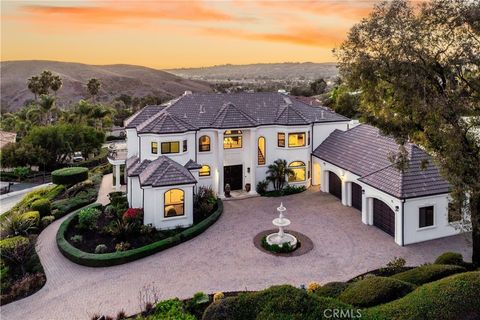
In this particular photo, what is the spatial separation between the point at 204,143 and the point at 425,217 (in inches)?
675

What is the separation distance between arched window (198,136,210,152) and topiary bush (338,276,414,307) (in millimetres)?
19368

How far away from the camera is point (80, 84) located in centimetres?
15125

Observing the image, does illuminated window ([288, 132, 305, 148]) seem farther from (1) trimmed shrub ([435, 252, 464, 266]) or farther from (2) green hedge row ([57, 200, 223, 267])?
(1) trimmed shrub ([435, 252, 464, 266])

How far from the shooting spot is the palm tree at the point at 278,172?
103ft

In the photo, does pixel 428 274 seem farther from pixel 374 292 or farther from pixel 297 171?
pixel 297 171

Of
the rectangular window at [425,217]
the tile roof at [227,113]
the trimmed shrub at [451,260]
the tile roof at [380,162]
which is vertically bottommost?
the trimmed shrub at [451,260]

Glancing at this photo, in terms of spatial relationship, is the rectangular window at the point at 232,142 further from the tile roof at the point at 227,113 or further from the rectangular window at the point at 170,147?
the rectangular window at the point at 170,147

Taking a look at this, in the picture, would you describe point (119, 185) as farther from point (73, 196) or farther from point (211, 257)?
point (211, 257)

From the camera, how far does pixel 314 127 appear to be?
109ft

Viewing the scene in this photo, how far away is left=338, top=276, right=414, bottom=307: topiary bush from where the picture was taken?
40.6 feet

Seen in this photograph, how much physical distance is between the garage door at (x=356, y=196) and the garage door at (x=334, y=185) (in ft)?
6.30

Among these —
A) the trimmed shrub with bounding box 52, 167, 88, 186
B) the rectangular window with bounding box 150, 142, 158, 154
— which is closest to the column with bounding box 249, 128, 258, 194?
the rectangular window with bounding box 150, 142, 158, 154

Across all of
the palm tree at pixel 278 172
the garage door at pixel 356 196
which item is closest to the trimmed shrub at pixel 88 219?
the palm tree at pixel 278 172

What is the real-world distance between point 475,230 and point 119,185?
90.7 ft
